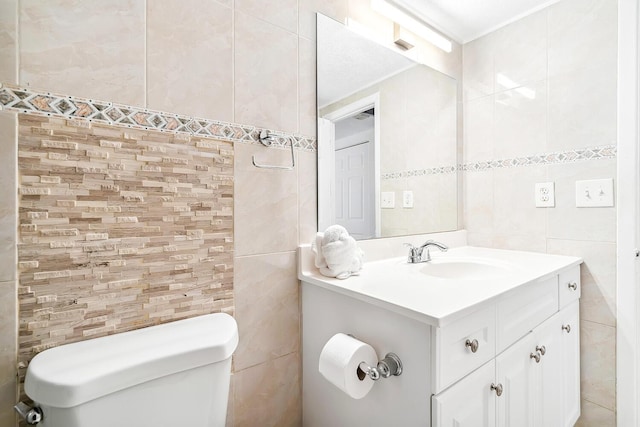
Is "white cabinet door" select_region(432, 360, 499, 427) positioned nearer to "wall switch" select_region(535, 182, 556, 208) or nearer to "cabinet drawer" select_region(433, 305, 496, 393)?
"cabinet drawer" select_region(433, 305, 496, 393)

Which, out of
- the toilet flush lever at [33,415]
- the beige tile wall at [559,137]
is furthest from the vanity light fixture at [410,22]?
the toilet flush lever at [33,415]

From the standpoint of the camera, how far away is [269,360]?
112 cm

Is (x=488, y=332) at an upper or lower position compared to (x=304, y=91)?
lower

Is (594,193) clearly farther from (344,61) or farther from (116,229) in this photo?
(116,229)

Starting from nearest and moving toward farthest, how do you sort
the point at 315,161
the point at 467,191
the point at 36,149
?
the point at 36,149
the point at 315,161
the point at 467,191

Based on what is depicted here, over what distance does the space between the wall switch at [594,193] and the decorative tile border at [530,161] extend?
0.11 metres

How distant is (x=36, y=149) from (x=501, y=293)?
126cm

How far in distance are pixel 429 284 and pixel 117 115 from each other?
3.40 ft

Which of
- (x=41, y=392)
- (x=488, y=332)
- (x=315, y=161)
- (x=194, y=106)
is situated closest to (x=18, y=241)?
(x=41, y=392)

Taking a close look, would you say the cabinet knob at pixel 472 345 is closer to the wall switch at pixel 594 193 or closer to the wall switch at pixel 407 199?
the wall switch at pixel 407 199

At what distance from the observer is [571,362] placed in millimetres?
1375

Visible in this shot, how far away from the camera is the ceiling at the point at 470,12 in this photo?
157 cm

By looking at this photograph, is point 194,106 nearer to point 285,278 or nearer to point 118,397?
point 285,278

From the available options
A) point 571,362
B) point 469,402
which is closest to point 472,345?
point 469,402
